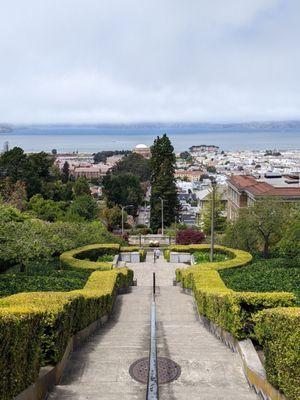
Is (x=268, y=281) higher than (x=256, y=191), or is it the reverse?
(x=268, y=281)

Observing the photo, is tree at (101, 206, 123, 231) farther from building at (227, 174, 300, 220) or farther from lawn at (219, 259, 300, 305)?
lawn at (219, 259, 300, 305)

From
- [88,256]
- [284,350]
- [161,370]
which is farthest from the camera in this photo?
[88,256]

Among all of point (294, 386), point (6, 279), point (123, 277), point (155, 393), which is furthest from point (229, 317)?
point (123, 277)

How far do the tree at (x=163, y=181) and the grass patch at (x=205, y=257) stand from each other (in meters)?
30.2

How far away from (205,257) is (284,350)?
18875 millimetres

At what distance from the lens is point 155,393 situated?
4863 millimetres

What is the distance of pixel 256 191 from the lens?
150 feet

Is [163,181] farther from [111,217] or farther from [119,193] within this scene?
[119,193]

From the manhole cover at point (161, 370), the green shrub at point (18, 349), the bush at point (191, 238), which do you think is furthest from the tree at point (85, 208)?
the green shrub at point (18, 349)

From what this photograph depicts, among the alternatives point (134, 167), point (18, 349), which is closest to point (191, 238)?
point (18, 349)

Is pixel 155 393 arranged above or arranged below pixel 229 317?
above

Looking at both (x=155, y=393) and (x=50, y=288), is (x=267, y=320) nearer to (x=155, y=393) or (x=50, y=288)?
(x=155, y=393)

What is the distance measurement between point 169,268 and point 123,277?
285 inches

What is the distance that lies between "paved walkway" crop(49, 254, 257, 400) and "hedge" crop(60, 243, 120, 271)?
24.9ft
